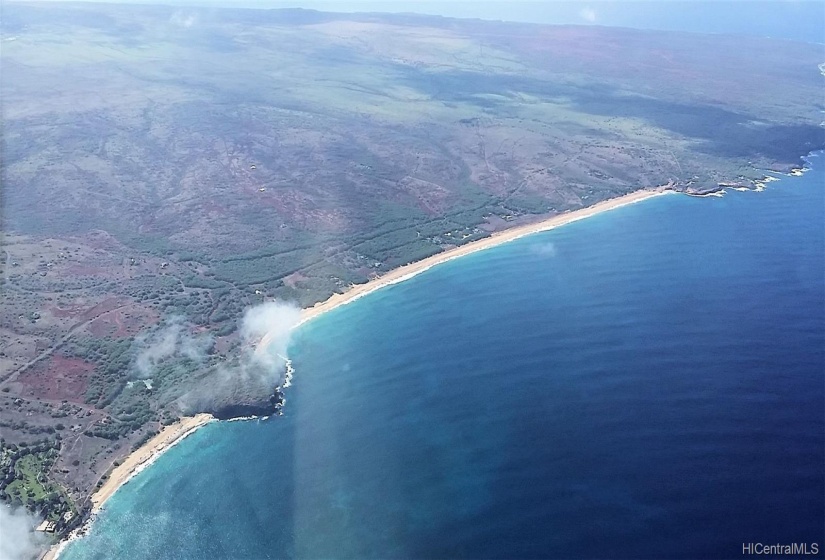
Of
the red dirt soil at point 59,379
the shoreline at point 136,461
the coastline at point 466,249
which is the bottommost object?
the shoreline at point 136,461

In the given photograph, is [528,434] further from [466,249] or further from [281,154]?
[281,154]

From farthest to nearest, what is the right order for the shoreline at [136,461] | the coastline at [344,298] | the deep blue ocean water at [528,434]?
the coastline at [344,298]
the shoreline at [136,461]
the deep blue ocean water at [528,434]

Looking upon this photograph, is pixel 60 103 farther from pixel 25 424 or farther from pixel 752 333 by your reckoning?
pixel 752 333

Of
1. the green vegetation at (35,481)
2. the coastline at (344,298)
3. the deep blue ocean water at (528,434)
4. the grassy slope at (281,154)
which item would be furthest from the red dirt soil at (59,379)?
the deep blue ocean water at (528,434)

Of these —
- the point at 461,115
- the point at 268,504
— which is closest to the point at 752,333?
the point at 268,504

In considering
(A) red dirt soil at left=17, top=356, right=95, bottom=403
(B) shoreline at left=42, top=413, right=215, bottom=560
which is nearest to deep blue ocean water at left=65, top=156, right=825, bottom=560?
(B) shoreline at left=42, top=413, right=215, bottom=560

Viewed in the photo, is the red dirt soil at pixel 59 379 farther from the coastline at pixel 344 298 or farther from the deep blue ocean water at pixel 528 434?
the deep blue ocean water at pixel 528 434
